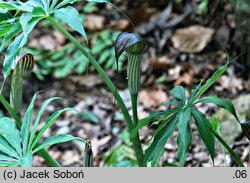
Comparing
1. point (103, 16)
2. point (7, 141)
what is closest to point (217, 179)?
point (7, 141)

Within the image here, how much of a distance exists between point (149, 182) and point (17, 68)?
1.57 ft

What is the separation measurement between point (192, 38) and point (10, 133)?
1.87m

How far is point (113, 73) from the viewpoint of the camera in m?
3.06

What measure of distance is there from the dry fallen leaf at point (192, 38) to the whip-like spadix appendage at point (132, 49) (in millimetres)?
1703

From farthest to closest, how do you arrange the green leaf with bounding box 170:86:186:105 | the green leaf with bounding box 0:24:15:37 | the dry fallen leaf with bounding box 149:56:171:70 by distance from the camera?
the dry fallen leaf with bounding box 149:56:171:70 → the green leaf with bounding box 170:86:186:105 → the green leaf with bounding box 0:24:15:37

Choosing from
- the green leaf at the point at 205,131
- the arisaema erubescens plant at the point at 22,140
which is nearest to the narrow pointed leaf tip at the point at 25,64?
the arisaema erubescens plant at the point at 22,140

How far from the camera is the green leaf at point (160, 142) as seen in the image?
1.24m

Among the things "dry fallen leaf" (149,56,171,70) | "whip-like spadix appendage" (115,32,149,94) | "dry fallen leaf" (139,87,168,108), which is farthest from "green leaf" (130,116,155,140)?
"dry fallen leaf" (149,56,171,70)

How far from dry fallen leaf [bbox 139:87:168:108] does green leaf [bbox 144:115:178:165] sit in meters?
1.41

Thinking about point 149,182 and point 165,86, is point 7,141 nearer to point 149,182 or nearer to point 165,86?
point 149,182

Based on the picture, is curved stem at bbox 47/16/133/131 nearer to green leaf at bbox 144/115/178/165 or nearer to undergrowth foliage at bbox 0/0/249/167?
undergrowth foliage at bbox 0/0/249/167

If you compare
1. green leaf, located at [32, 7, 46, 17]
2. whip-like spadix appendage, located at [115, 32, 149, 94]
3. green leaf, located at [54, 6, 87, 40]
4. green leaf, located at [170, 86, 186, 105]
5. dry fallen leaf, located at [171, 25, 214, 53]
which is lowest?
green leaf, located at [170, 86, 186, 105]

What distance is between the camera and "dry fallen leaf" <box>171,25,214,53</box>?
9.73 feet

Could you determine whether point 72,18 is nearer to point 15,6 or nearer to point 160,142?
point 15,6
